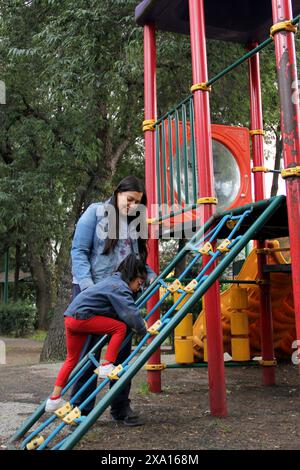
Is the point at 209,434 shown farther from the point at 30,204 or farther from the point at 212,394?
the point at 30,204

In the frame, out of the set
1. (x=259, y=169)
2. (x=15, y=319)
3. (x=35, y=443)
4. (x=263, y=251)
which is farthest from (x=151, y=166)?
(x=15, y=319)

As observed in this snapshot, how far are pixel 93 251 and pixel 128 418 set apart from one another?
43.7 inches

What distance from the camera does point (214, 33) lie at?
519cm

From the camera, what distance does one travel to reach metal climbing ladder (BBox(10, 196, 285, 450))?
2.52 meters

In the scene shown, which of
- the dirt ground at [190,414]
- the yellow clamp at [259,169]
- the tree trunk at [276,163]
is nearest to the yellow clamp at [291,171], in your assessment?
the dirt ground at [190,414]

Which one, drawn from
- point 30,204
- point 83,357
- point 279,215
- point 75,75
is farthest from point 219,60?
point 83,357

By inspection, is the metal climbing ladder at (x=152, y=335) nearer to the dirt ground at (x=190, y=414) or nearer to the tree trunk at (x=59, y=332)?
the dirt ground at (x=190, y=414)

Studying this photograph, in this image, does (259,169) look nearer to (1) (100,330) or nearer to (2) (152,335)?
(2) (152,335)

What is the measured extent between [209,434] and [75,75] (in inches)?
217

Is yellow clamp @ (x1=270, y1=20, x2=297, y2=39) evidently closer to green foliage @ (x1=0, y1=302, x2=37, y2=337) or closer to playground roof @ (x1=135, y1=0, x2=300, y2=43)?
playground roof @ (x1=135, y1=0, x2=300, y2=43)

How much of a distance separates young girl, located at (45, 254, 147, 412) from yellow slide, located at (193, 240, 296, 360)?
9.70 feet

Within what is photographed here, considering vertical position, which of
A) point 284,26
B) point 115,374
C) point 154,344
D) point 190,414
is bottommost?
point 190,414

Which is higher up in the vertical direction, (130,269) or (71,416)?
(130,269)

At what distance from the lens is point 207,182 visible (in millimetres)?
3604
